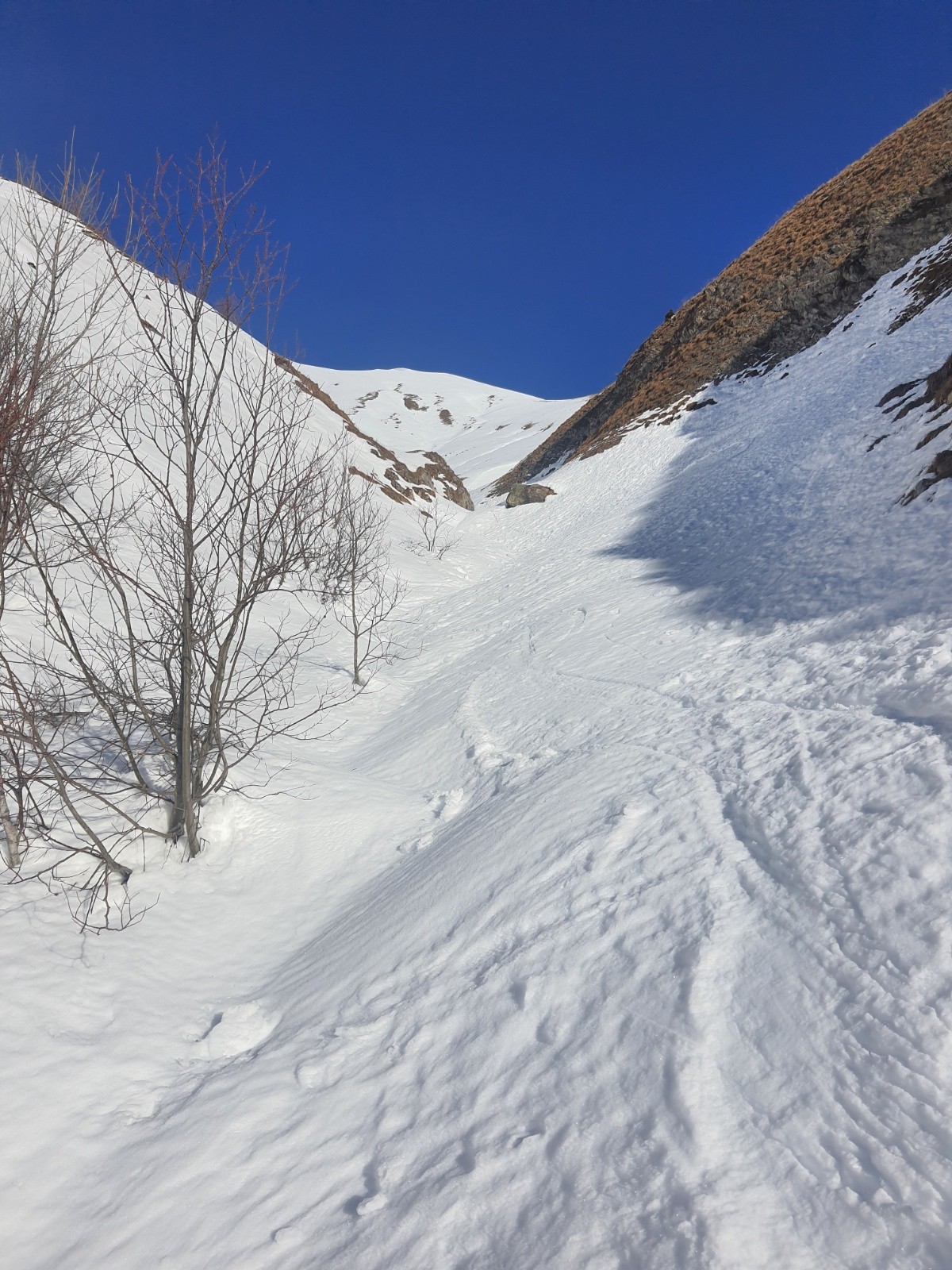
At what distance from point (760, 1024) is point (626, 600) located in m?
7.02

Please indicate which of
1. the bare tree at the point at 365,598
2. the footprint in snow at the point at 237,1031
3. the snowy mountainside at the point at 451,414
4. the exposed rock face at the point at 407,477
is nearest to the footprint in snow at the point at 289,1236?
the footprint in snow at the point at 237,1031

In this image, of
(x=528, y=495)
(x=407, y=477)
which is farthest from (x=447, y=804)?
(x=407, y=477)

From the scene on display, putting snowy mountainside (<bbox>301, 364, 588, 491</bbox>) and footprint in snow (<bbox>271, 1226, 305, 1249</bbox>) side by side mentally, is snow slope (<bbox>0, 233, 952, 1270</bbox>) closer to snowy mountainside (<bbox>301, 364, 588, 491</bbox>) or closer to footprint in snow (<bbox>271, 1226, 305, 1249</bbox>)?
footprint in snow (<bbox>271, 1226, 305, 1249</bbox>)

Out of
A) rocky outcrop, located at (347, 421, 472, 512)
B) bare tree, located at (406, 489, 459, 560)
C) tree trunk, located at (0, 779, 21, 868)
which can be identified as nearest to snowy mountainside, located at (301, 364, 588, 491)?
rocky outcrop, located at (347, 421, 472, 512)

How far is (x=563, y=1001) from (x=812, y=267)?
26750mm

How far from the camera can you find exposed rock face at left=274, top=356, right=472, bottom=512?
2588cm

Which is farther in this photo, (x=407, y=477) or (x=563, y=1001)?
(x=407, y=477)

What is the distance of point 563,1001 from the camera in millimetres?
2473

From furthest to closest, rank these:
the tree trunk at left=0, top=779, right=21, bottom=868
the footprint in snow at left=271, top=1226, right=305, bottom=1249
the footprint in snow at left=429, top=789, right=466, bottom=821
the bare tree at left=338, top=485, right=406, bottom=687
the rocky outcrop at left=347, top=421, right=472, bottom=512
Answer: the rocky outcrop at left=347, top=421, right=472, bottom=512
the bare tree at left=338, top=485, right=406, bottom=687
the footprint in snow at left=429, top=789, right=466, bottom=821
the tree trunk at left=0, top=779, right=21, bottom=868
the footprint in snow at left=271, top=1226, right=305, bottom=1249

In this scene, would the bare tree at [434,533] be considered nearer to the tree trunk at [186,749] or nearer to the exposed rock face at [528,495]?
the exposed rock face at [528,495]

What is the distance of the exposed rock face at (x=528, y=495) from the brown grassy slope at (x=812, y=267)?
2967 mm

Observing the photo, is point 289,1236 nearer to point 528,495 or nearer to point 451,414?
point 528,495

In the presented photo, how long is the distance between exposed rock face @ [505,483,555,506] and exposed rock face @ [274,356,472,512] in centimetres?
405

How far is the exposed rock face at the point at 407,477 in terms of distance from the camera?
25875 millimetres
